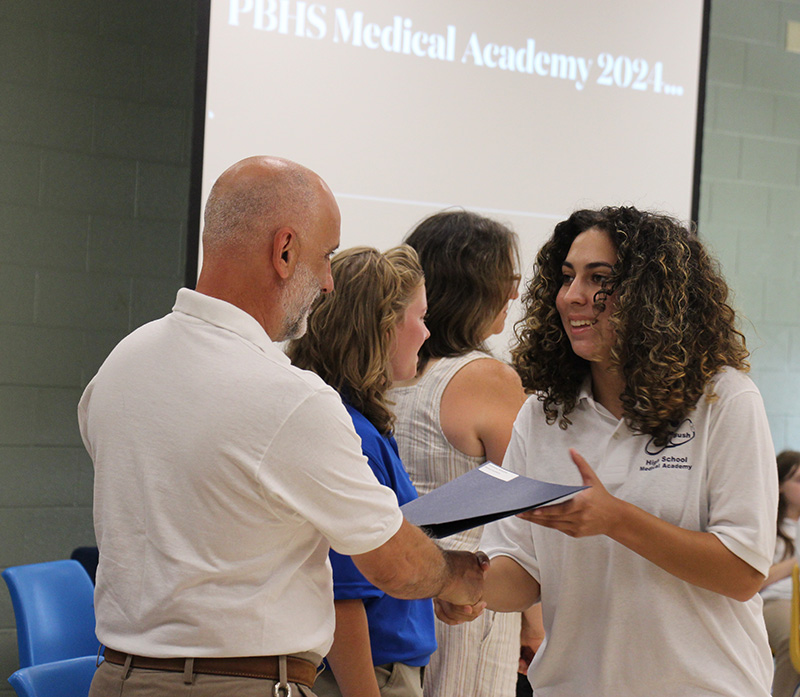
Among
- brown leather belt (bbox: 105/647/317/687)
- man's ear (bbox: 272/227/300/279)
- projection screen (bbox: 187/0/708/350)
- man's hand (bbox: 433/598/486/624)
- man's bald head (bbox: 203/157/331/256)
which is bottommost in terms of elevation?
man's hand (bbox: 433/598/486/624)

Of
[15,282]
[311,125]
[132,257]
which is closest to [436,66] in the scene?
[311,125]

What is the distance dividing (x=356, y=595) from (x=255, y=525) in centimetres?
45

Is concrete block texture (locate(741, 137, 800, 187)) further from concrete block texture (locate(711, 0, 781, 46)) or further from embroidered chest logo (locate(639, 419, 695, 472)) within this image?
embroidered chest logo (locate(639, 419, 695, 472))

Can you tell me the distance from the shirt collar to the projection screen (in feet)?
5.69

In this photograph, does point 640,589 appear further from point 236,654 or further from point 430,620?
point 236,654

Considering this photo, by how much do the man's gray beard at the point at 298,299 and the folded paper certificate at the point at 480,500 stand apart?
0.36 meters

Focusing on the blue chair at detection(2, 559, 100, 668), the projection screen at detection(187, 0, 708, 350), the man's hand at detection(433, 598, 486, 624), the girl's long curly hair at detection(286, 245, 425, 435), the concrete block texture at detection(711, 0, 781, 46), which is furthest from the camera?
the concrete block texture at detection(711, 0, 781, 46)

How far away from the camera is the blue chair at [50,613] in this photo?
2.33m

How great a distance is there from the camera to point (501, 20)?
3.53 m

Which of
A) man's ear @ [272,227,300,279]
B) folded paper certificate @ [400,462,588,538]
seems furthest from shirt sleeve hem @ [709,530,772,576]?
man's ear @ [272,227,300,279]

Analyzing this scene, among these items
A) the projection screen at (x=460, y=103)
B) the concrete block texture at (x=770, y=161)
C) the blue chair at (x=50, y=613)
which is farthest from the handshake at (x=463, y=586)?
the concrete block texture at (x=770, y=161)

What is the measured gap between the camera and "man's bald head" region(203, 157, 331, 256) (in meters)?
1.36

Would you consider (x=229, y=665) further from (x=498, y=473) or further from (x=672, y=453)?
(x=672, y=453)

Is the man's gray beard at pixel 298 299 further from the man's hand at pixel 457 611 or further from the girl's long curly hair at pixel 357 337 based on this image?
the man's hand at pixel 457 611
